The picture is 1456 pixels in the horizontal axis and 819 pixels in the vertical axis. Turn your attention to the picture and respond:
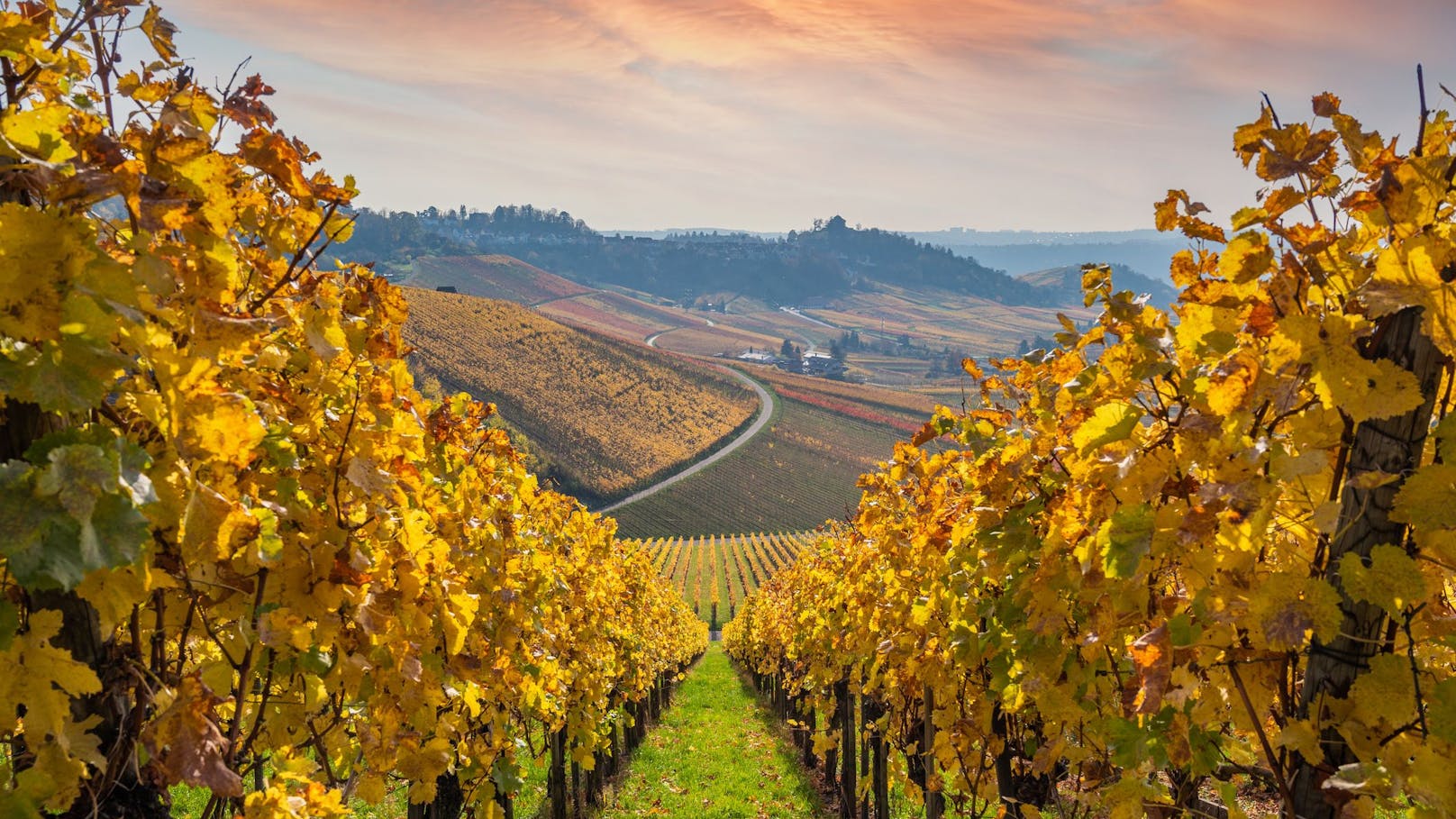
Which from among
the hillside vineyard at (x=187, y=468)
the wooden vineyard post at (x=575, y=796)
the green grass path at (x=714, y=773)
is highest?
the hillside vineyard at (x=187, y=468)

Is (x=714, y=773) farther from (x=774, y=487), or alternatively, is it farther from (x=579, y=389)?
(x=579, y=389)

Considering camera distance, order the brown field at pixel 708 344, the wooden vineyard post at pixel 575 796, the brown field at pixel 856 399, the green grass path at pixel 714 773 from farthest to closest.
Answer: the brown field at pixel 708 344
the brown field at pixel 856 399
the green grass path at pixel 714 773
the wooden vineyard post at pixel 575 796

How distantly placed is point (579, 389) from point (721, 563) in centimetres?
3796

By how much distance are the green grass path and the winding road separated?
1718 inches

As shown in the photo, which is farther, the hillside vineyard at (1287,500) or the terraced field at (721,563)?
the terraced field at (721,563)

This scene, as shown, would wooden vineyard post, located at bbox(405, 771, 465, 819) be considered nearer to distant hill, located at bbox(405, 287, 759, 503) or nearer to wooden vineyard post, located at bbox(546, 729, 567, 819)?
wooden vineyard post, located at bbox(546, 729, 567, 819)

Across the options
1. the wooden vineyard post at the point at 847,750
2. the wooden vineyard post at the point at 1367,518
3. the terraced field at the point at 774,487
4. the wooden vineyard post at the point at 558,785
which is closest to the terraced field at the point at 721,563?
the terraced field at the point at 774,487

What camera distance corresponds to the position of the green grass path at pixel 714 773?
1155 centimetres

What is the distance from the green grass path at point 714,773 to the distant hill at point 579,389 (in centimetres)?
4672

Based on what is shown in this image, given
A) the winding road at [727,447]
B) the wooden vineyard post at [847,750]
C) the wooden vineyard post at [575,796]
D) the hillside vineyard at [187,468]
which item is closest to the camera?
the hillside vineyard at [187,468]

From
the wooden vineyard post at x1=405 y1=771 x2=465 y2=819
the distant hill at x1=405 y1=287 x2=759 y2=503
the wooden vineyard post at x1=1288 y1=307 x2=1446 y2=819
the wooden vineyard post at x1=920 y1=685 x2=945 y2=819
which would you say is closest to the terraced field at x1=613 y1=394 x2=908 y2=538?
the distant hill at x1=405 y1=287 x2=759 y2=503

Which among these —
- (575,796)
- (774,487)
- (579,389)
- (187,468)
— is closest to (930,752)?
(187,468)

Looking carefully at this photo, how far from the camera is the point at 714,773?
13.9 metres

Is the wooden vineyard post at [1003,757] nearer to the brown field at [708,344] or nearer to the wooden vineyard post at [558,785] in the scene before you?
the wooden vineyard post at [558,785]
